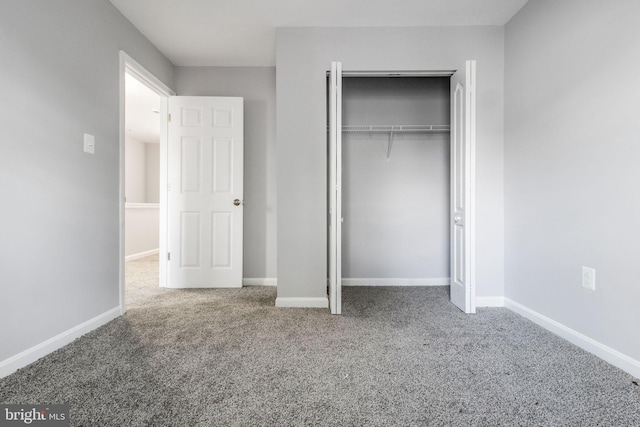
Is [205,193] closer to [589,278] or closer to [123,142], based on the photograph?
[123,142]

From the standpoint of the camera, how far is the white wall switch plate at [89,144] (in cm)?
208

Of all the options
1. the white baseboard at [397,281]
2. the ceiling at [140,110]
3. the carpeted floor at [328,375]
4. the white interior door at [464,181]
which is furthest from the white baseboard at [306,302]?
the ceiling at [140,110]

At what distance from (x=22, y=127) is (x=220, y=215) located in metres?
1.82

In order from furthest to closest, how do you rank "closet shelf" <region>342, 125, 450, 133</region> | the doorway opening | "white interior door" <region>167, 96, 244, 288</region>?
the doorway opening < "white interior door" <region>167, 96, 244, 288</region> < "closet shelf" <region>342, 125, 450, 133</region>

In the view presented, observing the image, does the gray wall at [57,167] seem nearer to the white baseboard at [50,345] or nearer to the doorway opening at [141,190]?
the white baseboard at [50,345]

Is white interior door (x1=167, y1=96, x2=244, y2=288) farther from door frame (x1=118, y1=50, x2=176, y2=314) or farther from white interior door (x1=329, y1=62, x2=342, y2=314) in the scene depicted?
white interior door (x1=329, y1=62, x2=342, y2=314)

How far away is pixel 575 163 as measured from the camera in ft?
6.39

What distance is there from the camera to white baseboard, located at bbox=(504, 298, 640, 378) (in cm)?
159

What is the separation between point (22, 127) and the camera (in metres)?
1.64

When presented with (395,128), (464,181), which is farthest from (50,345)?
(395,128)

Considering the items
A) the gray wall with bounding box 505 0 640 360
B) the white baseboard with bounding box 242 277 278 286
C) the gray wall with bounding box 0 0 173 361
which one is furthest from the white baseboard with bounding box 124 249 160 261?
the gray wall with bounding box 505 0 640 360

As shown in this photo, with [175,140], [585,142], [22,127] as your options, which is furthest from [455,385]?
[175,140]

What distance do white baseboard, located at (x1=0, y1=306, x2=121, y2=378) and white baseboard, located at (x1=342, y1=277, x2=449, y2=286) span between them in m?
2.19

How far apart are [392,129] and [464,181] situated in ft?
3.34
